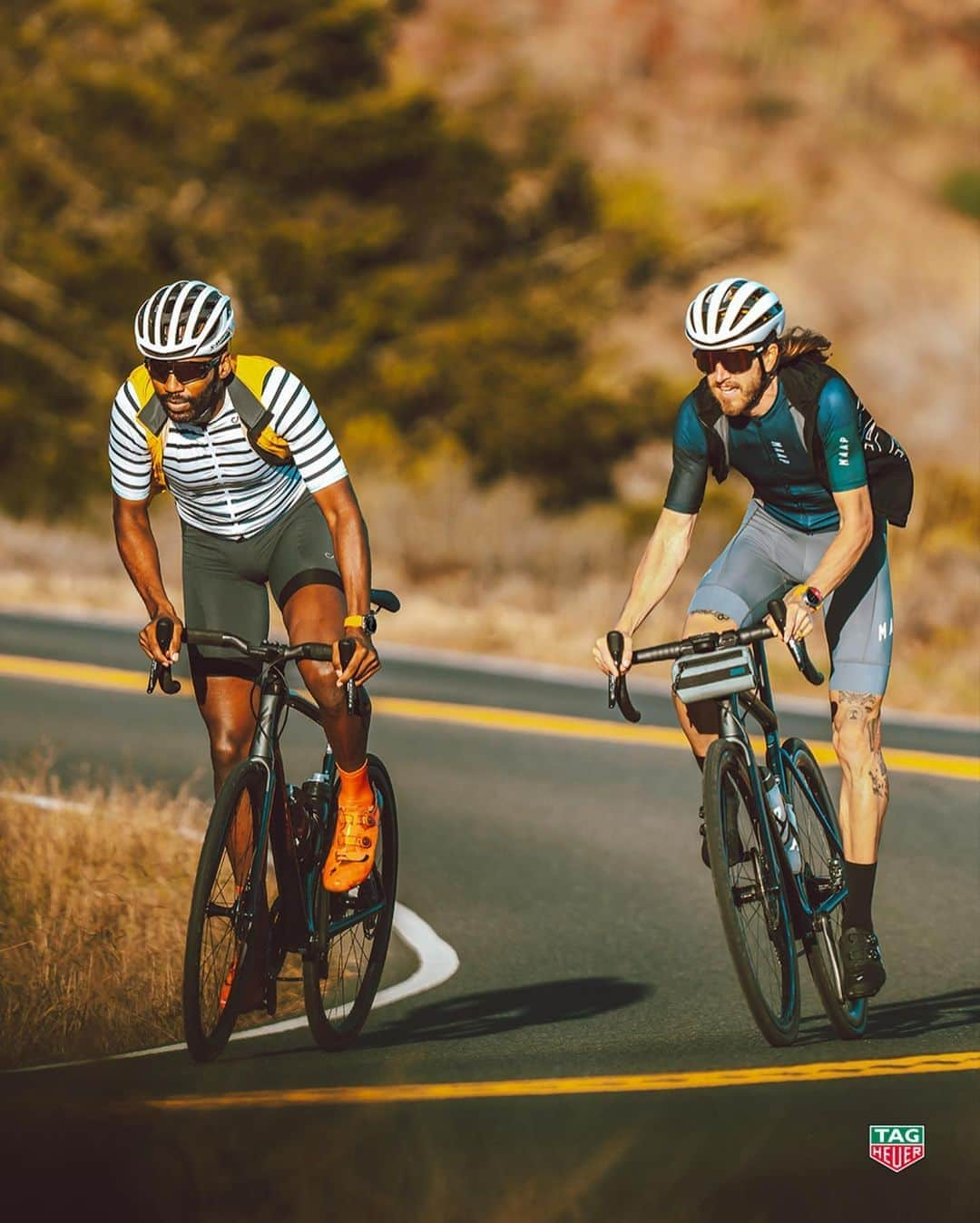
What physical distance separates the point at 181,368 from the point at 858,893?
2.77 meters

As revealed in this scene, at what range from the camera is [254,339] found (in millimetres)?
34406

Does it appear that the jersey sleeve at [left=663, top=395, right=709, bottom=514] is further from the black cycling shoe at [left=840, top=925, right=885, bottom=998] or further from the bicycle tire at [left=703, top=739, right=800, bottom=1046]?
the black cycling shoe at [left=840, top=925, right=885, bottom=998]

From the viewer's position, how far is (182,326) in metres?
6.39

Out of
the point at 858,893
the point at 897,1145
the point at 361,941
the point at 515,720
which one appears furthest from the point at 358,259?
the point at 897,1145

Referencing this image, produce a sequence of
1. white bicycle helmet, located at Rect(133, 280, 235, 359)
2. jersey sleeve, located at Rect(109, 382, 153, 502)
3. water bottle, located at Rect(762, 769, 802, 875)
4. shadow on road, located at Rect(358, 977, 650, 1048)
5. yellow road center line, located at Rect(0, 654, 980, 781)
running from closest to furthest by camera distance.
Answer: white bicycle helmet, located at Rect(133, 280, 235, 359)
jersey sleeve, located at Rect(109, 382, 153, 502)
water bottle, located at Rect(762, 769, 802, 875)
shadow on road, located at Rect(358, 977, 650, 1048)
yellow road center line, located at Rect(0, 654, 980, 781)

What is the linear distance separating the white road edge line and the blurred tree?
2473 centimetres

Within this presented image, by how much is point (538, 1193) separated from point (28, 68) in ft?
117

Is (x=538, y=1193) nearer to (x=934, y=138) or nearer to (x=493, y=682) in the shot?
(x=493, y=682)

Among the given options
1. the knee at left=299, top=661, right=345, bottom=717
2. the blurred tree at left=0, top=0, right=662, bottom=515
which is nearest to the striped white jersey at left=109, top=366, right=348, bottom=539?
the knee at left=299, top=661, right=345, bottom=717

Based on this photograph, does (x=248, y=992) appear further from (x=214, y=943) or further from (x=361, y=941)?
(x=361, y=941)

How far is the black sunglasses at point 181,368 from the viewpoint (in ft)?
21.2

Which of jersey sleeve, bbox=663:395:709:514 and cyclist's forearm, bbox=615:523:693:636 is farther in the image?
cyclist's forearm, bbox=615:523:693:636

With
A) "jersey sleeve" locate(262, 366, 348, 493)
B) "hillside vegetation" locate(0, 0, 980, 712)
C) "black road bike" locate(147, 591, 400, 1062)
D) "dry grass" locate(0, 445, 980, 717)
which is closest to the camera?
"black road bike" locate(147, 591, 400, 1062)

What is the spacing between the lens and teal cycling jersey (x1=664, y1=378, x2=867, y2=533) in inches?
269
